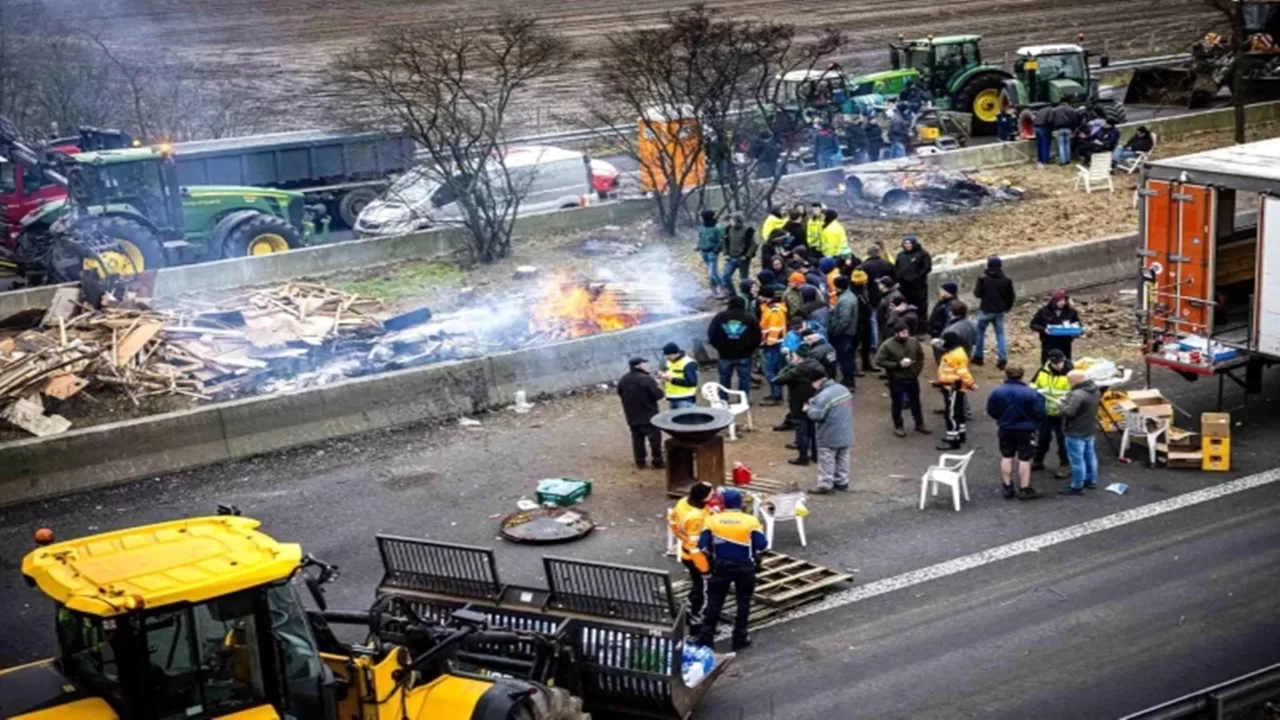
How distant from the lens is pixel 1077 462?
15.3 m

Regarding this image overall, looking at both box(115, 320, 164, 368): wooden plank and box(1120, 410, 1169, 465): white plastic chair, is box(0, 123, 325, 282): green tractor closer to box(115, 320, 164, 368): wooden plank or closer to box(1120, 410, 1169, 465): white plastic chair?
box(115, 320, 164, 368): wooden plank

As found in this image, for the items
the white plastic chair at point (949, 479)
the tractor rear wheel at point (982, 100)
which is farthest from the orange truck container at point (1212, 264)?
the tractor rear wheel at point (982, 100)

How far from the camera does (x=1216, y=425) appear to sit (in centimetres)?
1582

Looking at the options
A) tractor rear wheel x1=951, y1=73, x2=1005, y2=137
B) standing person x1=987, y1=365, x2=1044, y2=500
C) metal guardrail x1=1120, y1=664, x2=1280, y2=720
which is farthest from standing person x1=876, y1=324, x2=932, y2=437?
tractor rear wheel x1=951, y1=73, x2=1005, y2=137

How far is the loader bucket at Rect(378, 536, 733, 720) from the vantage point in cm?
1054

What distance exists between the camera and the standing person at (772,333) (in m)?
18.2

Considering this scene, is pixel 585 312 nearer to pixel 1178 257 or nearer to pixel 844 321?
pixel 844 321

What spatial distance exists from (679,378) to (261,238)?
34.0 ft

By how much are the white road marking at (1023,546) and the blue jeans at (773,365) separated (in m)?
4.66

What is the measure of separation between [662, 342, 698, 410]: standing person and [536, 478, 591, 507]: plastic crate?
56.5 inches

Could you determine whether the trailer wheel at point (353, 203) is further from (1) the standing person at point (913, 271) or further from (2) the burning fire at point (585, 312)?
(1) the standing person at point (913, 271)

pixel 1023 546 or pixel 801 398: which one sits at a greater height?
pixel 801 398

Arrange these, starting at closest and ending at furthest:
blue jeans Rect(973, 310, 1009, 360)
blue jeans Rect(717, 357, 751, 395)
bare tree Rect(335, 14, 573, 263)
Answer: blue jeans Rect(717, 357, 751, 395) < blue jeans Rect(973, 310, 1009, 360) < bare tree Rect(335, 14, 573, 263)

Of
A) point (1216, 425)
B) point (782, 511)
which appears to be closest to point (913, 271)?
point (1216, 425)
